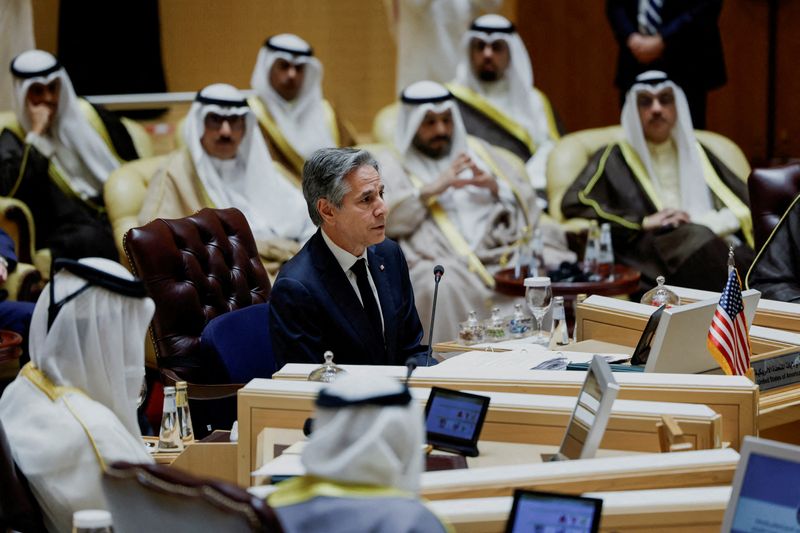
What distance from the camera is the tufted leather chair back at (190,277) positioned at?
4645 mm

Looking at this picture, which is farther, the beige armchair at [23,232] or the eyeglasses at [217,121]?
the eyeglasses at [217,121]

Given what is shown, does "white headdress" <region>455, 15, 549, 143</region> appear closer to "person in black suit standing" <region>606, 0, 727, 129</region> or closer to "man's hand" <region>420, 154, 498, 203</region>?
"person in black suit standing" <region>606, 0, 727, 129</region>

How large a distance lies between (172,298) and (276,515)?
2901 millimetres

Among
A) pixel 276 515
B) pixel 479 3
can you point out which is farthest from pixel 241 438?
pixel 479 3

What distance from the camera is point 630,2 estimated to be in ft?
28.2

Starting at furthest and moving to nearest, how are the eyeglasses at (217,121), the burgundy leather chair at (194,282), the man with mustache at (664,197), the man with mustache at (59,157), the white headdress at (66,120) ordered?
the white headdress at (66,120)
the man with mustache at (59,157)
the eyeglasses at (217,121)
the man with mustache at (664,197)
the burgundy leather chair at (194,282)

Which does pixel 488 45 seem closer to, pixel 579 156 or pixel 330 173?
pixel 579 156

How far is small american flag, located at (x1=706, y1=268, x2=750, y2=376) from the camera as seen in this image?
321 cm

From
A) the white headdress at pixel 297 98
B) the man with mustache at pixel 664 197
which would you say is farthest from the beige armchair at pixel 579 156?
the white headdress at pixel 297 98

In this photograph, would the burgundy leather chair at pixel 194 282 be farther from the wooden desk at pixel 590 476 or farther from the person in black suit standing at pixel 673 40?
the person in black suit standing at pixel 673 40

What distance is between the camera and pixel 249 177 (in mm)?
7133

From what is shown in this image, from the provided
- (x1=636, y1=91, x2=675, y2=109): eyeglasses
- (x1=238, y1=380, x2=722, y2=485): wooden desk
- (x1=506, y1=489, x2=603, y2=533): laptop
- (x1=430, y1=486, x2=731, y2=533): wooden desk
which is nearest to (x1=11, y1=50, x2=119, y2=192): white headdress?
(x1=636, y1=91, x2=675, y2=109): eyeglasses

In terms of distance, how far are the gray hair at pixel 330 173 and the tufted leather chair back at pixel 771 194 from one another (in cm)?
217

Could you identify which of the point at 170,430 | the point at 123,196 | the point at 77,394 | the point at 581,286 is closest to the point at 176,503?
the point at 77,394
